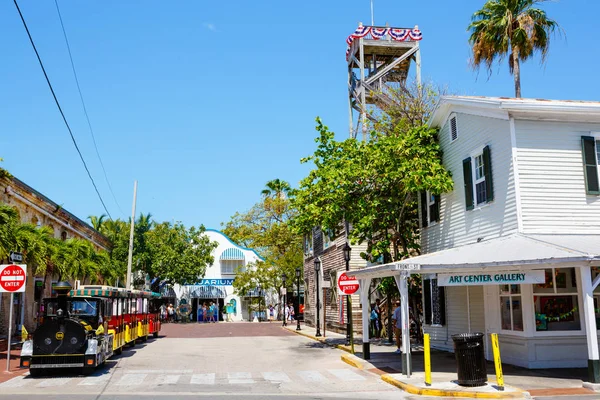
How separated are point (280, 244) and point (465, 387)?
153 feet

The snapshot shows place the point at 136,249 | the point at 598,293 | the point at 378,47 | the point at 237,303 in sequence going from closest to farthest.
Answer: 1. the point at 598,293
2. the point at 378,47
3. the point at 136,249
4. the point at 237,303

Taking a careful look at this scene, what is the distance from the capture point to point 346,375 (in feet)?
50.5

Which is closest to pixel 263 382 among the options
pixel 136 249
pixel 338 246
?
pixel 338 246

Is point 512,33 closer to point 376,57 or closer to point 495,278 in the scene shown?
point 376,57

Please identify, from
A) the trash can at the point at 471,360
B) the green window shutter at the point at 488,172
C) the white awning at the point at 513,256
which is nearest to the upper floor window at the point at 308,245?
the green window shutter at the point at 488,172

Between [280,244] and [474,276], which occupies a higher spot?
[280,244]

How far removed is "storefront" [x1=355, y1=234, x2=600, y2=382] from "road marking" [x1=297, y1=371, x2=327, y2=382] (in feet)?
7.87

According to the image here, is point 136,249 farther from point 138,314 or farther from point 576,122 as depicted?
point 576,122

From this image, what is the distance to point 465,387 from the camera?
39.6 ft

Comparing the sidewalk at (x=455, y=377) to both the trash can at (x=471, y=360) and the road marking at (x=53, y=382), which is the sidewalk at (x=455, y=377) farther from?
the road marking at (x=53, y=382)

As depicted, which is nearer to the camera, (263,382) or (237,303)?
(263,382)

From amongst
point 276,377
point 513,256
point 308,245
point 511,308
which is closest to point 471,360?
point 513,256

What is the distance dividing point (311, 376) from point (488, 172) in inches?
294

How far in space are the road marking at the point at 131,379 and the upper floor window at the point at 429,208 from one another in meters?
10.9
